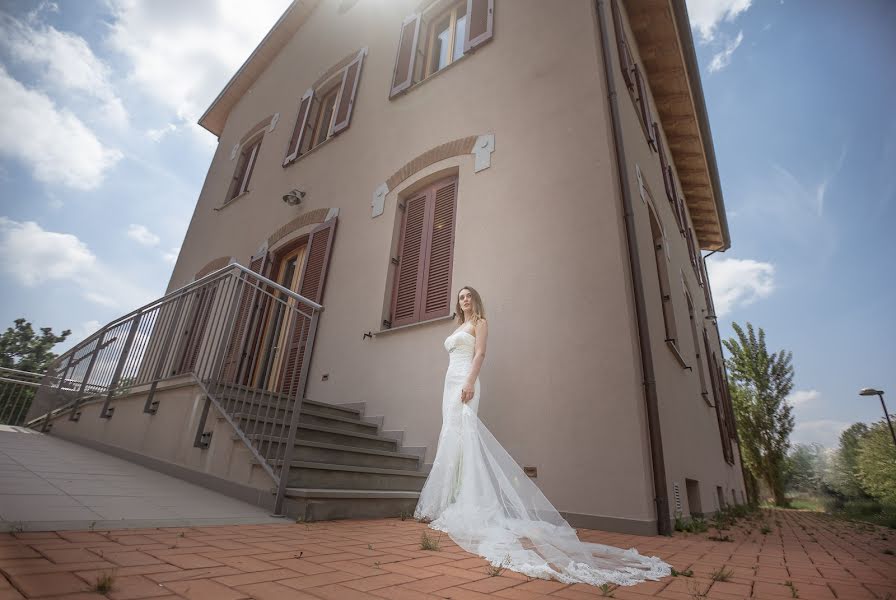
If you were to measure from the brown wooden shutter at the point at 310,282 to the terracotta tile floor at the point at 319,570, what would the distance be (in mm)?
3845

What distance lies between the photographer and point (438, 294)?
530 cm

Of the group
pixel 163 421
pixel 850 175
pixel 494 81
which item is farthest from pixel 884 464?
pixel 163 421

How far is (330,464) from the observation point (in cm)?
341


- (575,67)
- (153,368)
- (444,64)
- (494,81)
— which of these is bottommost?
(153,368)

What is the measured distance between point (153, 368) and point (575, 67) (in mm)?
5972

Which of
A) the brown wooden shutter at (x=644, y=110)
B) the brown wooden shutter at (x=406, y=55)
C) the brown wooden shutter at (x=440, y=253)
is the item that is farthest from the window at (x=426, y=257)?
the brown wooden shutter at (x=644, y=110)

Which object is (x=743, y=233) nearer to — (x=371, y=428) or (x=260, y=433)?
(x=371, y=428)

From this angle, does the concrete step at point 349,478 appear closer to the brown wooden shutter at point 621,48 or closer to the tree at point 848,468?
the brown wooden shutter at point 621,48

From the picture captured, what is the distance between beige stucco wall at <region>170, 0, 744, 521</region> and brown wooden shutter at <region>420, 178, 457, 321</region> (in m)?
0.22

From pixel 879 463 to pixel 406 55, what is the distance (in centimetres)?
1657

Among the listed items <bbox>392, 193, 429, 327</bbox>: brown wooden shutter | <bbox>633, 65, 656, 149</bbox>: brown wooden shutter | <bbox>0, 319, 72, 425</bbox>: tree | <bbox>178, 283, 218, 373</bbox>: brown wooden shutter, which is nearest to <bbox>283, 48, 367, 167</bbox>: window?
<bbox>392, 193, 429, 327</bbox>: brown wooden shutter

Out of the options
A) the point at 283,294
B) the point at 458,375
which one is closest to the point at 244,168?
the point at 283,294

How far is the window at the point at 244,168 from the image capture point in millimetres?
10367

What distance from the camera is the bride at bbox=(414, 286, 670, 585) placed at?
199 cm
